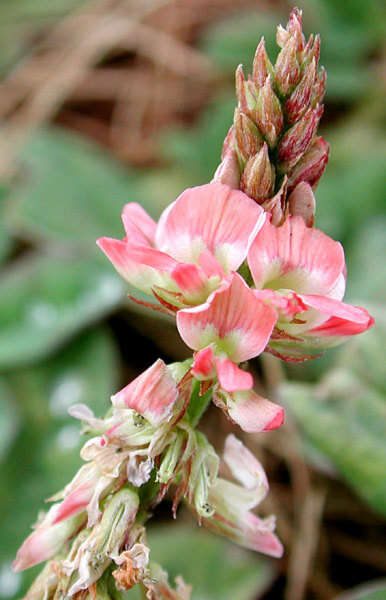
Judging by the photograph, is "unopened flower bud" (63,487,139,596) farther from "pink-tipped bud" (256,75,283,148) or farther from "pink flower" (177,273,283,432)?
"pink-tipped bud" (256,75,283,148)

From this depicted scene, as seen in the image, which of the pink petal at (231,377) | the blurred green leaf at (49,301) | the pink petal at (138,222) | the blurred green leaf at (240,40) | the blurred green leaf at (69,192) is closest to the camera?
the pink petal at (231,377)

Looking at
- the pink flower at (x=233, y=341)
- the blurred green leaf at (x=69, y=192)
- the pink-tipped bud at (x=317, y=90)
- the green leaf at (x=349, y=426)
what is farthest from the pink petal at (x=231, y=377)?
the blurred green leaf at (x=69, y=192)

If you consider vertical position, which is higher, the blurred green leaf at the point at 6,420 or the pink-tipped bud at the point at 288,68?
the pink-tipped bud at the point at 288,68

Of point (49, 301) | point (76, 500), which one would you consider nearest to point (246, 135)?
point (76, 500)

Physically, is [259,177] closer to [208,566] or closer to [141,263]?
[141,263]

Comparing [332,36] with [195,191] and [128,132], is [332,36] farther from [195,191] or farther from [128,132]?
[195,191]

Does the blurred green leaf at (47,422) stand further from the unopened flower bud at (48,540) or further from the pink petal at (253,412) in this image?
the pink petal at (253,412)
